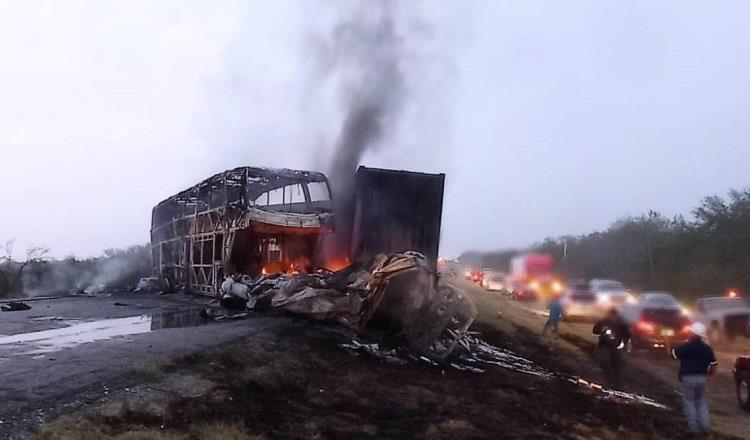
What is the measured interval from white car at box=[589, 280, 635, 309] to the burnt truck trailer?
941cm

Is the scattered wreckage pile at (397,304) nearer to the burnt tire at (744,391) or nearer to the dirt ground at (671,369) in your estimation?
the dirt ground at (671,369)

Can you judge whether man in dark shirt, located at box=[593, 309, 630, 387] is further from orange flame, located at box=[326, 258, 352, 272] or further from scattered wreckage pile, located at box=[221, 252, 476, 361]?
orange flame, located at box=[326, 258, 352, 272]

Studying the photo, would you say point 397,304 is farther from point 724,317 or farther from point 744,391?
point 724,317

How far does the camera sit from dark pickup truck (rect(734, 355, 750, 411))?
1168 cm

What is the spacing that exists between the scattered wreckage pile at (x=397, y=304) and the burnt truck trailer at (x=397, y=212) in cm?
159

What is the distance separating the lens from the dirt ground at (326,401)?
6.48 m

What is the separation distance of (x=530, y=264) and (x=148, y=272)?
21.7 m

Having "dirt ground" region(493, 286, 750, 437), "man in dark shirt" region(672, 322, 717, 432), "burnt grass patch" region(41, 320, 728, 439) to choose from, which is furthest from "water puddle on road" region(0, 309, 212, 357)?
"dirt ground" region(493, 286, 750, 437)

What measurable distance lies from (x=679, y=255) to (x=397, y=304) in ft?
120

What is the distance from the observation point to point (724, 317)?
70.6 feet

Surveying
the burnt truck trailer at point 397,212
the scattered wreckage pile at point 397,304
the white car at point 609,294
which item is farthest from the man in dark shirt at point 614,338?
the white car at point 609,294

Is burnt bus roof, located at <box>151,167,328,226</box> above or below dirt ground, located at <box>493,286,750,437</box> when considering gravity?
above

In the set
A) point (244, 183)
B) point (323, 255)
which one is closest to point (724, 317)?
point (323, 255)

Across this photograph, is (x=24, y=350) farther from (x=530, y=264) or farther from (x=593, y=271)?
(x=593, y=271)
